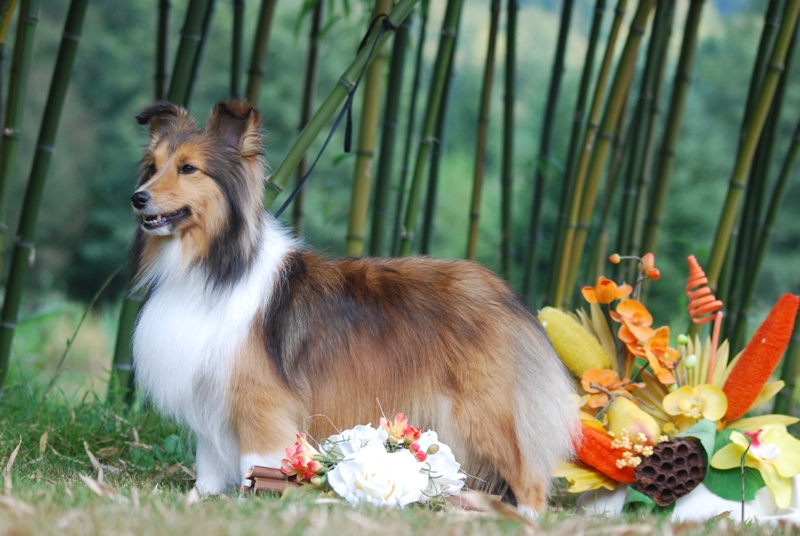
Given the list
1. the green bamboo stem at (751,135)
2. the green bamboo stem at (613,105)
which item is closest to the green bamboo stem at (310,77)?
the green bamboo stem at (613,105)

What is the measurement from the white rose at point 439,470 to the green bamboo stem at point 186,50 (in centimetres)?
185

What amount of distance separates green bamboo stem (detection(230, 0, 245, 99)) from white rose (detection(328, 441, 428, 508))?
2.48 metres

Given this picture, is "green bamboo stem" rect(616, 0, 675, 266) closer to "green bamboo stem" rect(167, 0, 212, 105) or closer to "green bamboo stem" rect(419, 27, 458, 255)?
"green bamboo stem" rect(419, 27, 458, 255)

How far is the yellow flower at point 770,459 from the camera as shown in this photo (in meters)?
2.82

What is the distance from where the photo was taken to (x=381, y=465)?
2.51 metres

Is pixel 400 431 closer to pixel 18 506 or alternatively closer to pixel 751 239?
pixel 18 506

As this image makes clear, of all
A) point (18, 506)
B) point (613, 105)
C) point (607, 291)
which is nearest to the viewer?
point (18, 506)

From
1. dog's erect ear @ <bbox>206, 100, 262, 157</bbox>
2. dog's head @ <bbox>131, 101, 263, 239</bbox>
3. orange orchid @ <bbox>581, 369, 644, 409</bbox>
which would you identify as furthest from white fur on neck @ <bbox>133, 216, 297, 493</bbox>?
orange orchid @ <bbox>581, 369, 644, 409</bbox>

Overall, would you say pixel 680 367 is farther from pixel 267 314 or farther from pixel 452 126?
pixel 452 126

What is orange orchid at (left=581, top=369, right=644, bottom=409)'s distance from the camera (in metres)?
3.23

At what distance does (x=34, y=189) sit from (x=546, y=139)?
2806 millimetres

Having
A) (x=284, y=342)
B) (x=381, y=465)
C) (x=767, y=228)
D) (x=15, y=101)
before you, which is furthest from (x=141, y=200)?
(x=767, y=228)

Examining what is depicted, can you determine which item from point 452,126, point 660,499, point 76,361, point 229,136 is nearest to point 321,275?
point 229,136

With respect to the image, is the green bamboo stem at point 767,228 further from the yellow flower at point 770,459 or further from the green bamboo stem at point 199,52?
the green bamboo stem at point 199,52
